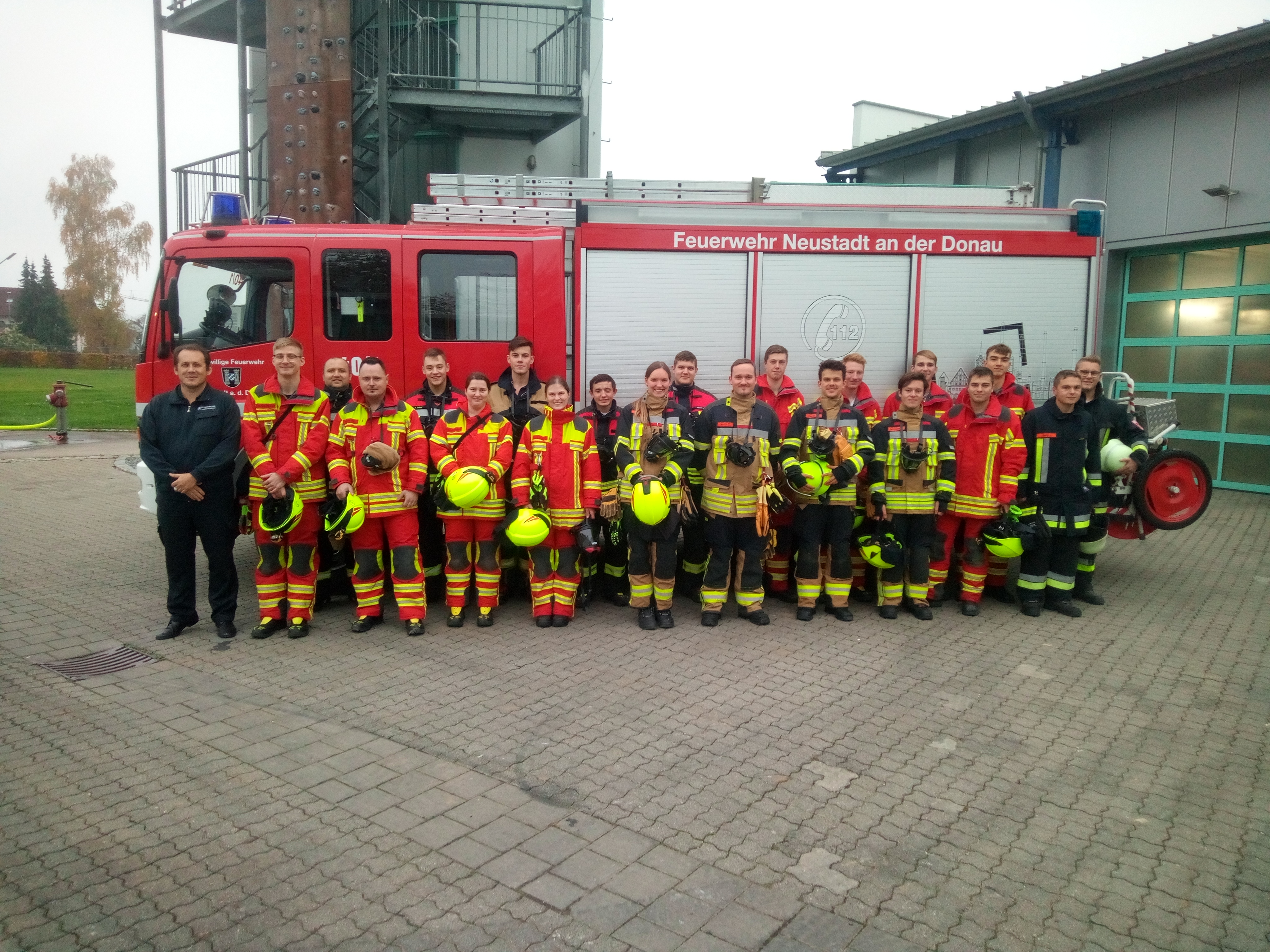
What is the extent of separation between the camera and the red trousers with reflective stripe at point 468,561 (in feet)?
19.3

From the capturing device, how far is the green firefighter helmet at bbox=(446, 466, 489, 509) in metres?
5.46

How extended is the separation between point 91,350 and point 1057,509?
60324mm

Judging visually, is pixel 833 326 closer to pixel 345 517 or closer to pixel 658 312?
pixel 658 312

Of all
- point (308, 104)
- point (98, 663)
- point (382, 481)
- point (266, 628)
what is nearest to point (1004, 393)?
point (382, 481)

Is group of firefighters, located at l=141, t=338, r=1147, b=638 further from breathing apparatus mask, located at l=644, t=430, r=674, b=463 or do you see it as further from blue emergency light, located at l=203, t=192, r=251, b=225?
blue emergency light, located at l=203, t=192, r=251, b=225

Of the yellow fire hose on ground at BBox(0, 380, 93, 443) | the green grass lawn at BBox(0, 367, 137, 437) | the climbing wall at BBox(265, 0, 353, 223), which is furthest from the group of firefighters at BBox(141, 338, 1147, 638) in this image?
the yellow fire hose on ground at BBox(0, 380, 93, 443)

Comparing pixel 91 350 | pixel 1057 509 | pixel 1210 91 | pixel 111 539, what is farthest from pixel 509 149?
pixel 91 350

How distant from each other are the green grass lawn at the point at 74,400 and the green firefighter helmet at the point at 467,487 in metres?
12.4

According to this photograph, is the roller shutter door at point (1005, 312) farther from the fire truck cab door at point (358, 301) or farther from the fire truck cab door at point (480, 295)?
the fire truck cab door at point (358, 301)

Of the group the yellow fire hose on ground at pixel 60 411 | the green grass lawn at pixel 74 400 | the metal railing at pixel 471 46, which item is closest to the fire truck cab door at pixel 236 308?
the metal railing at pixel 471 46

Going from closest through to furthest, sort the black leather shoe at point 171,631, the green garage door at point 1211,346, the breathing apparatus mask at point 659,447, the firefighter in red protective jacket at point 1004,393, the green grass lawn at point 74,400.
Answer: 1. the black leather shoe at point 171,631
2. the breathing apparatus mask at point 659,447
3. the firefighter in red protective jacket at point 1004,393
4. the green garage door at point 1211,346
5. the green grass lawn at point 74,400

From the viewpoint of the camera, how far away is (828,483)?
18.8 feet

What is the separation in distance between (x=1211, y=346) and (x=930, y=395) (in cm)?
773

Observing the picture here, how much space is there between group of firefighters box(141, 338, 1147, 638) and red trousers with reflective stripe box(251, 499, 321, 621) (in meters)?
0.02
